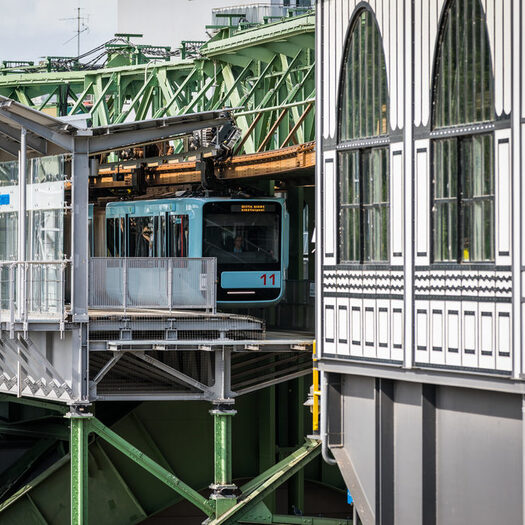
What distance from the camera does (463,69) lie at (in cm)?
1841

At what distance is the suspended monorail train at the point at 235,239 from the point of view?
31422mm

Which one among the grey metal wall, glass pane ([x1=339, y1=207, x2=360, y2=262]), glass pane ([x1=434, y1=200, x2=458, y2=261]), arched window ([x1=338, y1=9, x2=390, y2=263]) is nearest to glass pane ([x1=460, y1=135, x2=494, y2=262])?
glass pane ([x1=434, y1=200, x2=458, y2=261])

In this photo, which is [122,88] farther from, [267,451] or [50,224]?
[50,224]

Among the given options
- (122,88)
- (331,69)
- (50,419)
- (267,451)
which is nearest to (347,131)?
(331,69)

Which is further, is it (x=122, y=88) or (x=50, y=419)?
(x=122, y=88)

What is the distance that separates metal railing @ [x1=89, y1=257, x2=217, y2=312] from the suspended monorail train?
7.84 feet

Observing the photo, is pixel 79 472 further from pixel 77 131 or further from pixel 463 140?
pixel 463 140

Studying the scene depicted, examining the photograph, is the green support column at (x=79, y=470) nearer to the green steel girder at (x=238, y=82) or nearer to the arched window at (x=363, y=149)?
the arched window at (x=363, y=149)

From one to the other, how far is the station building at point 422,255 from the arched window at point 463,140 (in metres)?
0.02

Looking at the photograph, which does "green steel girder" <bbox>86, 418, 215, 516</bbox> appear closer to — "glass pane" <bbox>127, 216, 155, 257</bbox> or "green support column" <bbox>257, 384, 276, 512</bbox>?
"green support column" <bbox>257, 384, 276, 512</bbox>

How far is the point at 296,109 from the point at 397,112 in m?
26.0

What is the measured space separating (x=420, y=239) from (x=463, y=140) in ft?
4.76

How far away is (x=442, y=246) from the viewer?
61.7ft

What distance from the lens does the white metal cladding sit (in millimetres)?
17609
